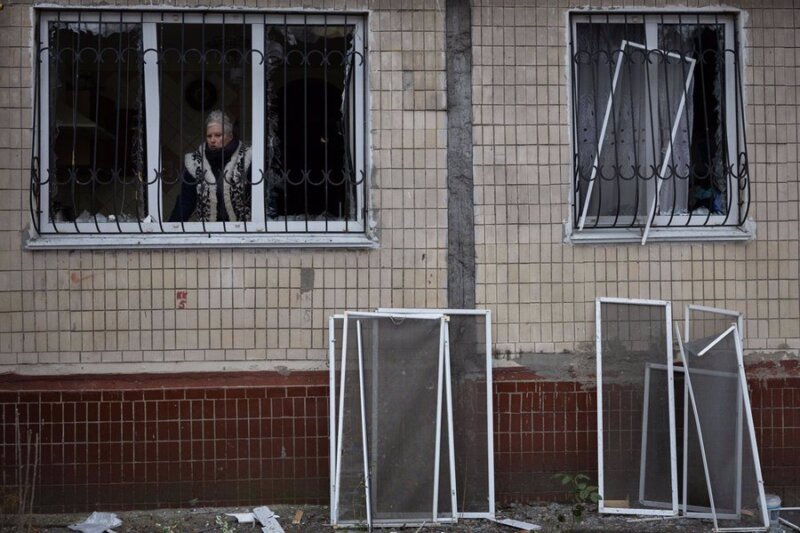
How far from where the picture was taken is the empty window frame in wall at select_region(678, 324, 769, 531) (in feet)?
20.4

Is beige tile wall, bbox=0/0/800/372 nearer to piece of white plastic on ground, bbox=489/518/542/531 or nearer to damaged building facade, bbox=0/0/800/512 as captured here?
damaged building facade, bbox=0/0/800/512

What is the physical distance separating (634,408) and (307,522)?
7.04ft

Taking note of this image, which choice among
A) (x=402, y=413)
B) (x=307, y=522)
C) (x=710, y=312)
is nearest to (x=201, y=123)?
(x=402, y=413)

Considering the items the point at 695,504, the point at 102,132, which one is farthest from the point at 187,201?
the point at 695,504

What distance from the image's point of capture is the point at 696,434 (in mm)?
6391

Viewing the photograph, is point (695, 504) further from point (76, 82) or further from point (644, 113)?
point (76, 82)

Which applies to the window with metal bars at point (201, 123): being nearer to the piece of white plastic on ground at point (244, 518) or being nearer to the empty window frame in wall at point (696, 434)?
the piece of white plastic on ground at point (244, 518)

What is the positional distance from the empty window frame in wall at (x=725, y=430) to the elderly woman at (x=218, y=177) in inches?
116

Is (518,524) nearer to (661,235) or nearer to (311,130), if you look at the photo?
(661,235)

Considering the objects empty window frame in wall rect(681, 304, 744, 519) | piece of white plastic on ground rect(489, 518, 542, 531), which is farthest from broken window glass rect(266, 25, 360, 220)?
empty window frame in wall rect(681, 304, 744, 519)

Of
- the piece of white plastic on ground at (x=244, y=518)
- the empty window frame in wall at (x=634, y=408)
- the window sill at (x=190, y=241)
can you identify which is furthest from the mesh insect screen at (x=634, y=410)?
the piece of white plastic on ground at (x=244, y=518)

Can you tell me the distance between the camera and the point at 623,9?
6.69 m

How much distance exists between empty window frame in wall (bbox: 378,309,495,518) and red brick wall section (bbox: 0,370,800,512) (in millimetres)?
143

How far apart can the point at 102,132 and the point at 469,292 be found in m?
2.55
